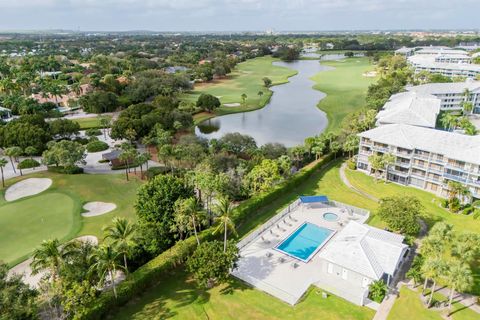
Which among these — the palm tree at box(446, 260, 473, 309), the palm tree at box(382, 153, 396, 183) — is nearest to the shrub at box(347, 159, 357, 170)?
the palm tree at box(382, 153, 396, 183)

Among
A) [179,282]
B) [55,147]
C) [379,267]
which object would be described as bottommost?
[179,282]

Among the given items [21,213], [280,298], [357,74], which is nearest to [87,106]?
[21,213]

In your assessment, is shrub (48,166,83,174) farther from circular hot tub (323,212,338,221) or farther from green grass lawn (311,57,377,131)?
green grass lawn (311,57,377,131)

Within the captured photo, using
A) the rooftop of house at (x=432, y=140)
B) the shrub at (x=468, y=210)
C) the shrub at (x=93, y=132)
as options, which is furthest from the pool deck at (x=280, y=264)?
the shrub at (x=93, y=132)

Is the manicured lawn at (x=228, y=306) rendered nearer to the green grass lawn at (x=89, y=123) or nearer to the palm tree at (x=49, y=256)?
the palm tree at (x=49, y=256)

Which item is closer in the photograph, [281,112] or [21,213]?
[21,213]

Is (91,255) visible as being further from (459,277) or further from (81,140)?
(81,140)

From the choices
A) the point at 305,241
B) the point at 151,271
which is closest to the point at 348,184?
the point at 305,241

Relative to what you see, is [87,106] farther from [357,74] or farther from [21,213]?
[357,74]
